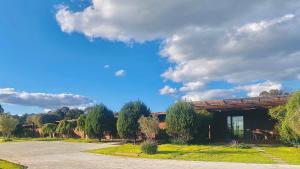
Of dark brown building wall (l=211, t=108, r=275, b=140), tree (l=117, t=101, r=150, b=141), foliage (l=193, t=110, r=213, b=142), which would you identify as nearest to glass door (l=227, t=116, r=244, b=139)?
dark brown building wall (l=211, t=108, r=275, b=140)

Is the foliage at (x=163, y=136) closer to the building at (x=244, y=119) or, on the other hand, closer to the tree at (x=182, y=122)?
the tree at (x=182, y=122)

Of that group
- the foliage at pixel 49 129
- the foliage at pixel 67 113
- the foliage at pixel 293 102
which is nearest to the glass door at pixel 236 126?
the foliage at pixel 293 102

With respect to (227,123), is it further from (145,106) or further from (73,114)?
(73,114)

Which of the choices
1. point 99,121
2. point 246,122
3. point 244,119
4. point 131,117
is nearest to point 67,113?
point 99,121

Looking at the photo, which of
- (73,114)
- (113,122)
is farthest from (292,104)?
(73,114)

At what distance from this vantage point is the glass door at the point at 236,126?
4117cm

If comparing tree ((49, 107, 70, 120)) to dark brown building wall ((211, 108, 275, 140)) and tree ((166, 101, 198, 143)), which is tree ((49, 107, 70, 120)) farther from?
tree ((166, 101, 198, 143))

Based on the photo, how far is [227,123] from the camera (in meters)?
42.3

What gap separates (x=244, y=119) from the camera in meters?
41.1

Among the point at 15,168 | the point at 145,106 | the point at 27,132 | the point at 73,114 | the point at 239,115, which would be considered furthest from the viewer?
the point at 73,114

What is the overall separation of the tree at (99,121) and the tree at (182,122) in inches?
562

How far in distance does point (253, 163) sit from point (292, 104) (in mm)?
10959

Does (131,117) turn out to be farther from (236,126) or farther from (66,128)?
(66,128)

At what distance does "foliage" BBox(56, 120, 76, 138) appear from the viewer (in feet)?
222
